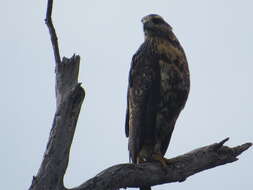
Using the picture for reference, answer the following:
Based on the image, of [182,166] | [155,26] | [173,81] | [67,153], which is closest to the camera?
[67,153]

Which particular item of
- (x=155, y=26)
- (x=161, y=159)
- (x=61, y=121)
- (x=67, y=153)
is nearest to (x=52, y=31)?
(x=61, y=121)

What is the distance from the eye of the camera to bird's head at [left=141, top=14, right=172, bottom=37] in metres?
8.34

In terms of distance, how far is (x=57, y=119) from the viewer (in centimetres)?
584

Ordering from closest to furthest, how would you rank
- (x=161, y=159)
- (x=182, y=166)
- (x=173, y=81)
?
(x=182, y=166) < (x=161, y=159) < (x=173, y=81)

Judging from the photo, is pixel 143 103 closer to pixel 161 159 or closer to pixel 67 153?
pixel 161 159

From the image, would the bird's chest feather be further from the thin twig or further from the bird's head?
the thin twig

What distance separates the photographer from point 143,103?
7.77 metres

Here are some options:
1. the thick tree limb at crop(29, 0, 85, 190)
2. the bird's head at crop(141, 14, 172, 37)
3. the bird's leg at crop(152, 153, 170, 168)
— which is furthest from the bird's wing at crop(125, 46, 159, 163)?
the thick tree limb at crop(29, 0, 85, 190)

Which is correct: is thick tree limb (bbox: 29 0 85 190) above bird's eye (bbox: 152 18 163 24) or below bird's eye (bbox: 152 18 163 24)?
below

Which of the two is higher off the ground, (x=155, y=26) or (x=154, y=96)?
(x=155, y=26)

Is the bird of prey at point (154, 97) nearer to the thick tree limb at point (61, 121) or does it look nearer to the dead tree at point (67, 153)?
the dead tree at point (67, 153)

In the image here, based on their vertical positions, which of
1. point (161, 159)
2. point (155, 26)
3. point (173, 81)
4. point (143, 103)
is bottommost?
point (161, 159)

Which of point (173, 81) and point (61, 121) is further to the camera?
point (173, 81)

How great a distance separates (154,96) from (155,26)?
1.16 m
